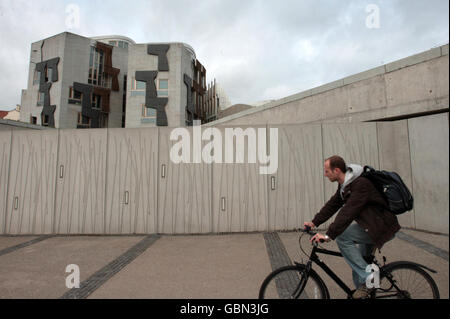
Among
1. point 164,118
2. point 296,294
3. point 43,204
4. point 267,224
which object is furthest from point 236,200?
point 164,118

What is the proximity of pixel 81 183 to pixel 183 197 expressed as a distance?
8.75 ft

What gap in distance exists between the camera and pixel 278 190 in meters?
6.14

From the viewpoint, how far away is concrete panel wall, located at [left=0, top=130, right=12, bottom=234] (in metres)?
6.46

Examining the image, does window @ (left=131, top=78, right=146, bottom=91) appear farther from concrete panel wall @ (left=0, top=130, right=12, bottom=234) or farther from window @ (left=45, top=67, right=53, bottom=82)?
concrete panel wall @ (left=0, top=130, right=12, bottom=234)

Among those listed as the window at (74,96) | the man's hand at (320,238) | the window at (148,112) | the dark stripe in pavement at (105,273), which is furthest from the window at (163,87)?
the man's hand at (320,238)

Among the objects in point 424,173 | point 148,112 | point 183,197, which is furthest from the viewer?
point 148,112

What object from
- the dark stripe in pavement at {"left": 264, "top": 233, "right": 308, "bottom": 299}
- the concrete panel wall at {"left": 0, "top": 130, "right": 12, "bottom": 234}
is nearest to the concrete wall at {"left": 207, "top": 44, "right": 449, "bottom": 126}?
the dark stripe in pavement at {"left": 264, "top": 233, "right": 308, "bottom": 299}

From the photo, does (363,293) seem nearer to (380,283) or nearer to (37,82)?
(380,283)

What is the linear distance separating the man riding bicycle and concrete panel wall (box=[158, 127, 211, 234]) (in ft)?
13.5

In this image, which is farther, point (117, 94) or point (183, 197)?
point (117, 94)

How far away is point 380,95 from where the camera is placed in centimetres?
607

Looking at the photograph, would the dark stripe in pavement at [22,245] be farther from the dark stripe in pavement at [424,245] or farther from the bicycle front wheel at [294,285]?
the dark stripe in pavement at [424,245]

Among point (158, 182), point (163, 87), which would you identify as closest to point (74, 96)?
point (163, 87)

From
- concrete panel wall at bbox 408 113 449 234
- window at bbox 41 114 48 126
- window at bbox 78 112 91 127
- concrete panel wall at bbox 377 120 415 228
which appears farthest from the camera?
window at bbox 78 112 91 127
